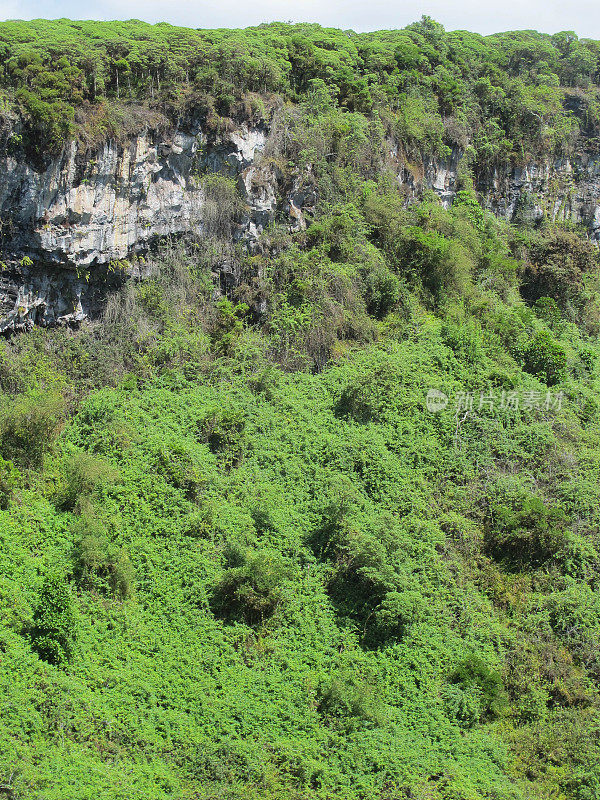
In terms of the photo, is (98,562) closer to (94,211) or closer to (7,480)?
(7,480)

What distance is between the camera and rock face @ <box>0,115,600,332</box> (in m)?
15.4

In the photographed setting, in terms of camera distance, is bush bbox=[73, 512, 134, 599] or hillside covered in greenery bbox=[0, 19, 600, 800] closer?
hillside covered in greenery bbox=[0, 19, 600, 800]

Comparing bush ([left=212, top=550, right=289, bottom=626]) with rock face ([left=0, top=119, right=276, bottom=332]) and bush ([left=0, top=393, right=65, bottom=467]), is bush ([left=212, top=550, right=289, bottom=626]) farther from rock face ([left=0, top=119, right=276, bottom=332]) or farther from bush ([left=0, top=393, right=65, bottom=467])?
rock face ([left=0, top=119, right=276, bottom=332])

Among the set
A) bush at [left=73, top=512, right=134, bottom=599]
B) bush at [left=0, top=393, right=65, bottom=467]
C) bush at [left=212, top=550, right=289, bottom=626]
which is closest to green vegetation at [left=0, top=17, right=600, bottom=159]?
bush at [left=0, top=393, right=65, bottom=467]

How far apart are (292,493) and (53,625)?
5.49 m

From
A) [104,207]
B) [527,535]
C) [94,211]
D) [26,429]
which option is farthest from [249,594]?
[104,207]

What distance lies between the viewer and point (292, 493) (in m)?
15.0

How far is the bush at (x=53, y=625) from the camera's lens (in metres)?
11.3

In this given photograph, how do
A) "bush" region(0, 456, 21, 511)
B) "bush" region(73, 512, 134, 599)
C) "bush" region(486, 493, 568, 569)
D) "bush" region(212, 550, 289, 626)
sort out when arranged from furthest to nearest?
"bush" region(486, 493, 568, 569), "bush" region(0, 456, 21, 511), "bush" region(212, 550, 289, 626), "bush" region(73, 512, 134, 599)

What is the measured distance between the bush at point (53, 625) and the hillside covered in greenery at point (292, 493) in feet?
0.14

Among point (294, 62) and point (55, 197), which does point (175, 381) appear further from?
point (294, 62)

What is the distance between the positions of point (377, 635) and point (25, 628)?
242 inches

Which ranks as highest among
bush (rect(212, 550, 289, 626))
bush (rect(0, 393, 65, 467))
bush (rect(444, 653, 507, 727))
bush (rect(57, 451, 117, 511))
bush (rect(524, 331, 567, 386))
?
bush (rect(524, 331, 567, 386))

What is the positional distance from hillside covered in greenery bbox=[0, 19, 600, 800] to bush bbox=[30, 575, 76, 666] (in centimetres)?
4
